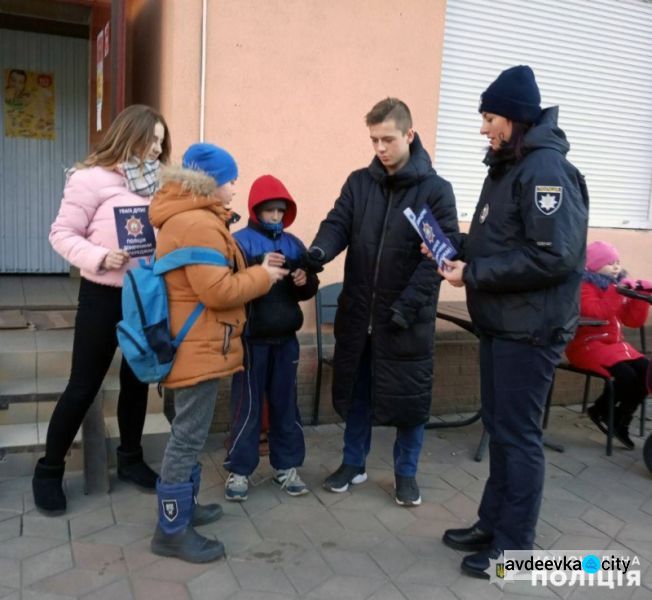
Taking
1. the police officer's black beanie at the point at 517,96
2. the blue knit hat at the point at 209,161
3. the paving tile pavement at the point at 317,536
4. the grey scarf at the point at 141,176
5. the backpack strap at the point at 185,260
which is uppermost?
the police officer's black beanie at the point at 517,96

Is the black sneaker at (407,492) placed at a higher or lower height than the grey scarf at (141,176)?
lower

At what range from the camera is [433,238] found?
9.52ft

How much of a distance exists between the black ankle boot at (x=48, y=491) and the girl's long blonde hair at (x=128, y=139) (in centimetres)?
143

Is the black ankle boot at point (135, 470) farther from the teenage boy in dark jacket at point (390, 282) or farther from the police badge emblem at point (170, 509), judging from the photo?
the teenage boy in dark jacket at point (390, 282)

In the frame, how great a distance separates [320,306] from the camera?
14.9 ft

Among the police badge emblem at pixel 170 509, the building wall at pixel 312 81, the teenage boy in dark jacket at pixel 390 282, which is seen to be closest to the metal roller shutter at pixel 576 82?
the building wall at pixel 312 81

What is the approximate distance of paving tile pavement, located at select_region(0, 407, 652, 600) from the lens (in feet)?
8.89

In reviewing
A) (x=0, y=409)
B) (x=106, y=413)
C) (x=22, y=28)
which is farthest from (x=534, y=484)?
(x=22, y=28)

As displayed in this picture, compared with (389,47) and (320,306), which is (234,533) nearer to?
(320,306)

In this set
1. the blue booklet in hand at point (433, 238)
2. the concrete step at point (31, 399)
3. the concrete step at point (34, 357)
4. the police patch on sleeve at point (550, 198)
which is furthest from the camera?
the concrete step at point (34, 357)

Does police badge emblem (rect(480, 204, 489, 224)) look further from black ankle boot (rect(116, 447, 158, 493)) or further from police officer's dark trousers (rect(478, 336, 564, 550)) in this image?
black ankle boot (rect(116, 447, 158, 493))

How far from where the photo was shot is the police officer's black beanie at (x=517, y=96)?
8.66ft

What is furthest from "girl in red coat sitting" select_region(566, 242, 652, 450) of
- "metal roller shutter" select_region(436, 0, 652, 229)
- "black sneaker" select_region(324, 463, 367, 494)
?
"black sneaker" select_region(324, 463, 367, 494)

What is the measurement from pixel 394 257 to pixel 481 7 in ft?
9.58
